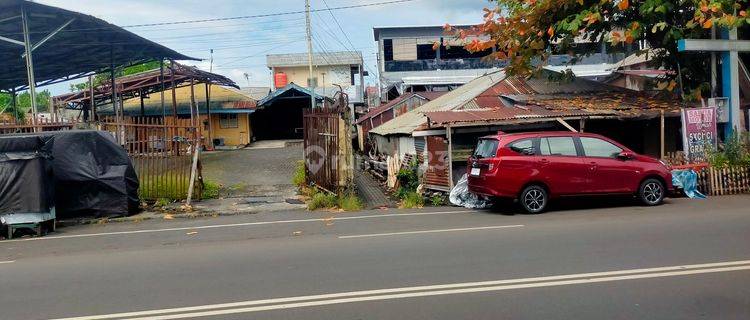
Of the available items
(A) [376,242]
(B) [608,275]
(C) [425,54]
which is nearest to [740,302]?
(B) [608,275]

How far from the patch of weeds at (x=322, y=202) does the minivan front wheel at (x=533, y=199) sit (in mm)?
4552

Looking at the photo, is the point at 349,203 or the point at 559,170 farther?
the point at 349,203

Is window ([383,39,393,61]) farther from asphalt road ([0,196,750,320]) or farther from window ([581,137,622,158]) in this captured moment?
asphalt road ([0,196,750,320])

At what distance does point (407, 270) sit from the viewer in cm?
695

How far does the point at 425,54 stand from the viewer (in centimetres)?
4375

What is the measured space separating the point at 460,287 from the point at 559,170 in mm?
6438

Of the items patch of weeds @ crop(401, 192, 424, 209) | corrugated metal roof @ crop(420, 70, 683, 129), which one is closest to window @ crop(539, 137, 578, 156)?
corrugated metal roof @ crop(420, 70, 683, 129)

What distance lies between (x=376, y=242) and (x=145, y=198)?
8.29 m

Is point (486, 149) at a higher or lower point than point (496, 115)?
lower

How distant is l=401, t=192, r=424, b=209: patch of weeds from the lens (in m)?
14.0

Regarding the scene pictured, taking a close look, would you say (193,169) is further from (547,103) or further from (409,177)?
(547,103)

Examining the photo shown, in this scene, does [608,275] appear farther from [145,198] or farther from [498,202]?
[145,198]

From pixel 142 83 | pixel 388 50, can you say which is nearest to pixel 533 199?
pixel 142 83

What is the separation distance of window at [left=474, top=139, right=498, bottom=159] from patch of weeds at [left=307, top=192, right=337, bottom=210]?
3663 mm
